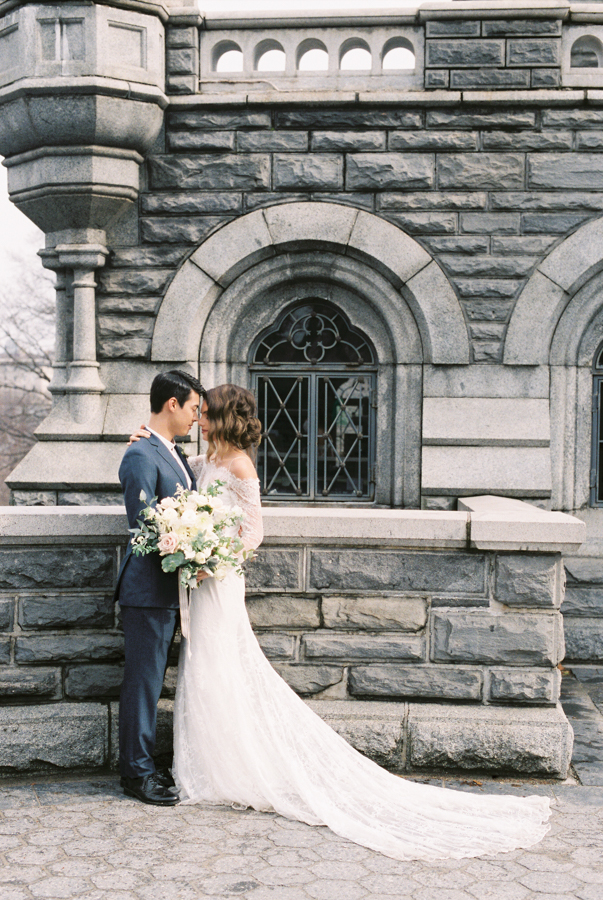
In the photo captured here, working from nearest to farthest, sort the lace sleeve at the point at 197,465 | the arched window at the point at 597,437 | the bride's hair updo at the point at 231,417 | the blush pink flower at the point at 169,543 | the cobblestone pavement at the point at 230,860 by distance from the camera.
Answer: the cobblestone pavement at the point at 230,860, the blush pink flower at the point at 169,543, the bride's hair updo at the point at 231,417, the lace sleeve at the point at 197,465, the arched window at the point at 597,437

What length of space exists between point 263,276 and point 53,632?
376cm

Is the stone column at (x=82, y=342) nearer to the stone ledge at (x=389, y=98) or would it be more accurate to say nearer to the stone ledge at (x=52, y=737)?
the stone ledge at (x=389, y=98)

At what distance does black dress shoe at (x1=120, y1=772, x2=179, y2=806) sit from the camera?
4.05 metres

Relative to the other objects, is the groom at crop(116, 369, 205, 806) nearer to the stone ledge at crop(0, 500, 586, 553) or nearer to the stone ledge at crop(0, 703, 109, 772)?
the stone ledge at crop(0, 703, 109, 772)

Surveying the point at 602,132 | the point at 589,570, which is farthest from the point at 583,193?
the point at 589,570

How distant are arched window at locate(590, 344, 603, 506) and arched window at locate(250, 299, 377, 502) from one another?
1789mm

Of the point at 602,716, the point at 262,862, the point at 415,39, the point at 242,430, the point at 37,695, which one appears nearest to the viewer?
the point at 262,862

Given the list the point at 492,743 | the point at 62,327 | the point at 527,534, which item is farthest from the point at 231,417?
the point at 62,327

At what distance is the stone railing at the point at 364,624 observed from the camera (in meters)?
4.54

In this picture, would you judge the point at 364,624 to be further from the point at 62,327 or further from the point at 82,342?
the point at 62,327

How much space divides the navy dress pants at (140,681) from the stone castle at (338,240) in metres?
3.03

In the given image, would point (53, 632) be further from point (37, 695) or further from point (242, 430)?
point (242, 430)

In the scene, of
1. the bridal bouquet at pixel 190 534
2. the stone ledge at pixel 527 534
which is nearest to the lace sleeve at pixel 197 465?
the bridal bouquet at pixel 190 534

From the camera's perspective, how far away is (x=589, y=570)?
725 centimetres
